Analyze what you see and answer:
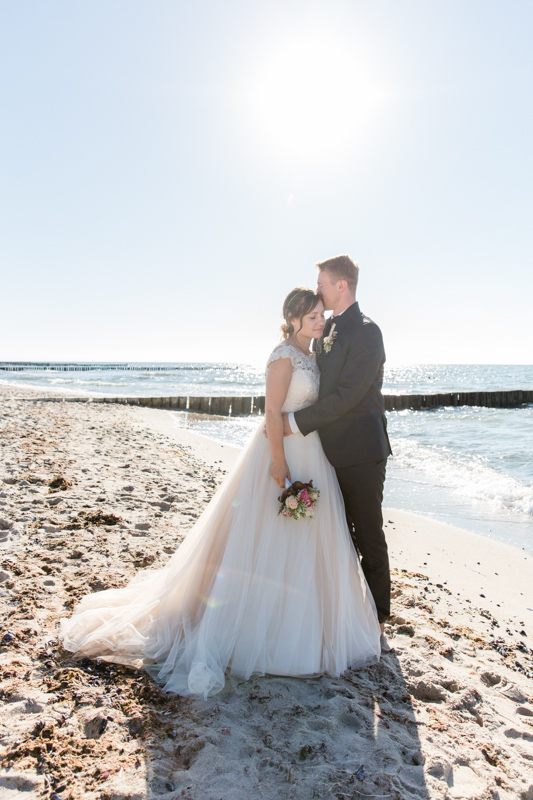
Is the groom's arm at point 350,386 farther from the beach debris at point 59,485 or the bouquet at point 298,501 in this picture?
the beach debris at point 59,485

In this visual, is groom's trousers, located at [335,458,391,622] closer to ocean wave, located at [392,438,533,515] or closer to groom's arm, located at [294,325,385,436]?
groom's arm, located at [294,325,385,436]

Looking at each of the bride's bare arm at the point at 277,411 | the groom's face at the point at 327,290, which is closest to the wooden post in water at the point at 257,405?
the groom's face at the point at 327,290

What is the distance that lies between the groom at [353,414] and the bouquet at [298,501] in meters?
0.37

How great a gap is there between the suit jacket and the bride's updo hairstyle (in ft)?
0.92

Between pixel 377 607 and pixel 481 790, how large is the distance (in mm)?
1422

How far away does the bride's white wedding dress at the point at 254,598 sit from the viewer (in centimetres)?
287

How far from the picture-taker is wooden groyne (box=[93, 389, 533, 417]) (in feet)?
82.6

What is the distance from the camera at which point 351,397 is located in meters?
3.18

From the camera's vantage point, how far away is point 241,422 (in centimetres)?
2094

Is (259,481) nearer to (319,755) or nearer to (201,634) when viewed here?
(201,634)

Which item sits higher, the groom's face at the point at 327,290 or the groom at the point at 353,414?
the groom's face at the point at 327,290

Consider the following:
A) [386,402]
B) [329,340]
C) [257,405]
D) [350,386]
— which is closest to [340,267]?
[329,340]

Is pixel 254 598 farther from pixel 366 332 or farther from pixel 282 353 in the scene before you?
pixel 366 332

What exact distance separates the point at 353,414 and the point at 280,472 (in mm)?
653
